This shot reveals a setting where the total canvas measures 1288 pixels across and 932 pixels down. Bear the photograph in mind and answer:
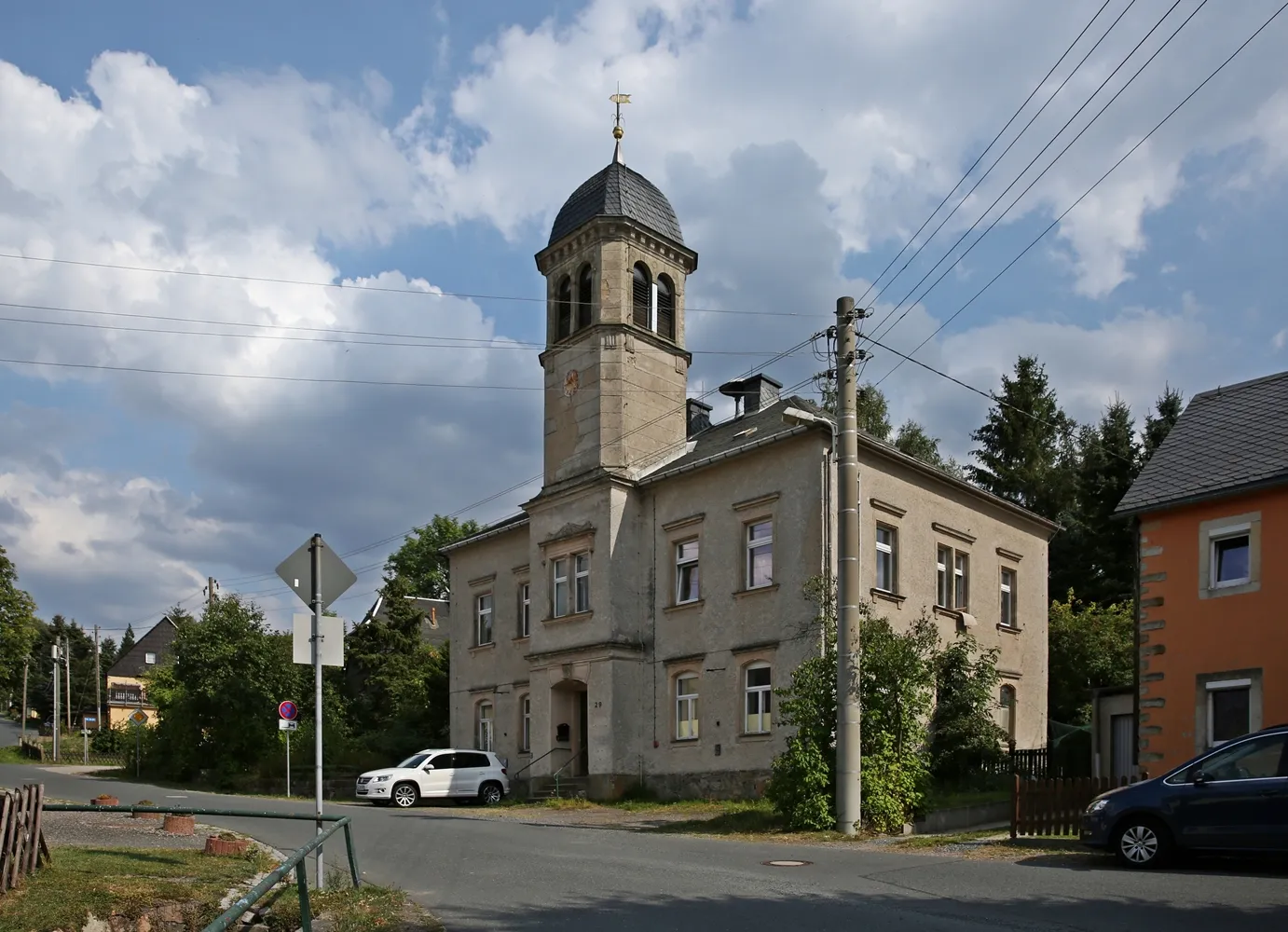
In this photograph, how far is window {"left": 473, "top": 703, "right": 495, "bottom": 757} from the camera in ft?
120

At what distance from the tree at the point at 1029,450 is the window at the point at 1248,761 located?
120 ft

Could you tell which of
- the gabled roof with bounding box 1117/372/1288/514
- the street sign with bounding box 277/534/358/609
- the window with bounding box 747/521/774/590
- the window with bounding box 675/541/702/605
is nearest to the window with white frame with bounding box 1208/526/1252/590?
the gabled roof with bounding box 1117/372/1288/514

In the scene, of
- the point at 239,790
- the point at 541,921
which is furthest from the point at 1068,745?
the point at 239,790

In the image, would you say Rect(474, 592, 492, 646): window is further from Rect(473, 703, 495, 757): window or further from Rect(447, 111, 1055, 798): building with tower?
Rect(473, 703, 495, 757): window

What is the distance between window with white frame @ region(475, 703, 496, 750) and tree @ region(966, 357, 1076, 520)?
24.5 meters

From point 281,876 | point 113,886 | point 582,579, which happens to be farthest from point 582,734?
point 281,876

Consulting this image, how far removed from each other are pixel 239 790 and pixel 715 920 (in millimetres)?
33134

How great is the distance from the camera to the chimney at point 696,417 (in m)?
36.5

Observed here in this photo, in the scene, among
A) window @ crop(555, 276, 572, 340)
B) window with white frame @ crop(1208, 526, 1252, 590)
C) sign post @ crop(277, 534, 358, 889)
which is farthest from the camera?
window @ crop(555, 276, 572, 340)

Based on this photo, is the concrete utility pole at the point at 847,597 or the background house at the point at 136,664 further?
the background house at the point at 136,664

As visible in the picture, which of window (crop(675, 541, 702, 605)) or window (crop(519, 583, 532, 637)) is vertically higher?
window (crop(675, 541, 702, 605))

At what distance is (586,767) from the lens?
→ 1264 inches

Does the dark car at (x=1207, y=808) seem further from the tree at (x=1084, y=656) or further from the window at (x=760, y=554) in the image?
the tree at (x=1084, y=656)

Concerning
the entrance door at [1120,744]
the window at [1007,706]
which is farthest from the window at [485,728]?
the entrance door at [1120,744]
